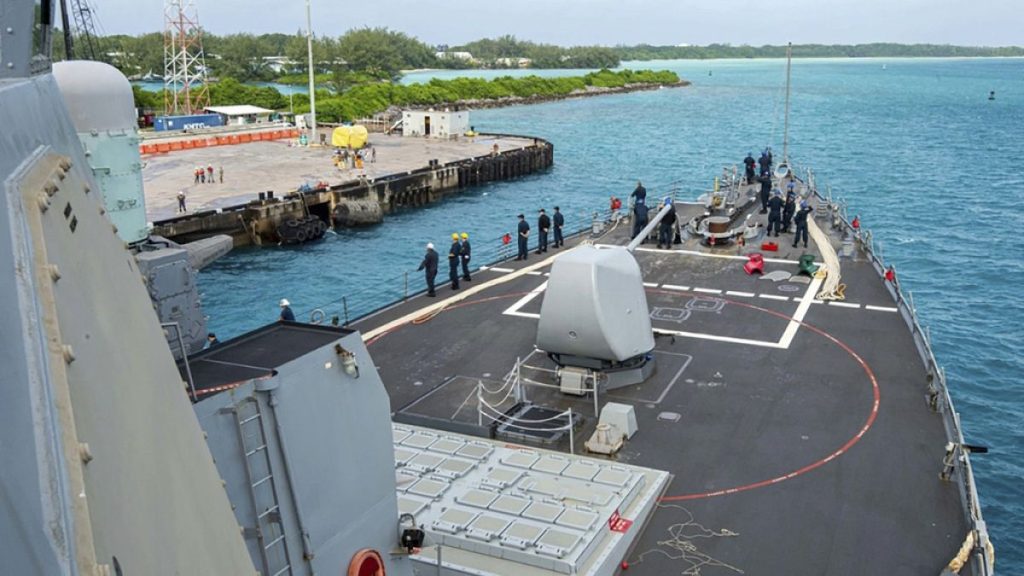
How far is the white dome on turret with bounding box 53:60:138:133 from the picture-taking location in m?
9.35

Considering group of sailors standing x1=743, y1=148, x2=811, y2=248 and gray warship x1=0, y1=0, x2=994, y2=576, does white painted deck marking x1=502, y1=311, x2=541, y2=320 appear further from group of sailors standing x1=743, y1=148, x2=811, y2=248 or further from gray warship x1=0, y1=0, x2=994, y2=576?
group of sailors standing x1=743, y1=148, x2=811, y2=248

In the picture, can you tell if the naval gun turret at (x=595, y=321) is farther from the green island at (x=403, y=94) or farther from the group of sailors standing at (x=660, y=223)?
the green island at (x=403, y=94)

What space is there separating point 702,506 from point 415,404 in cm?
565

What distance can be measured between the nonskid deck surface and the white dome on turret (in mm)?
7334

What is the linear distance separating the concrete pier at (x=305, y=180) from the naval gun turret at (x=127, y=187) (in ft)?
103

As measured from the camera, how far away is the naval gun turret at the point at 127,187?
8289 mm

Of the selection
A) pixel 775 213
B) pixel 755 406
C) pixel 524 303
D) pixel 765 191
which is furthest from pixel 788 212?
Result: pixel 755 406

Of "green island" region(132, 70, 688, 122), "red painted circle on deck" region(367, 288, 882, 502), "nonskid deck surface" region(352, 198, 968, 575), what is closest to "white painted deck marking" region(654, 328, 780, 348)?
"nonskid deck surface" region(352, 198, 968, 575)

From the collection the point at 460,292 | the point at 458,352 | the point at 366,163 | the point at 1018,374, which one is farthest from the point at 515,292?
the point at 366,163

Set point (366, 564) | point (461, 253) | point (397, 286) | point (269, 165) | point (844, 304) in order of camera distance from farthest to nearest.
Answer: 1. point (269, 165)
2. point (397, 286)
3. point (461, 253)
4. point (844, 304)
5. point (366, 564)

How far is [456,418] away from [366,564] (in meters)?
6.63

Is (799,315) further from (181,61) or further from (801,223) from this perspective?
(181,61)

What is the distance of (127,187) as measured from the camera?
1045 cm

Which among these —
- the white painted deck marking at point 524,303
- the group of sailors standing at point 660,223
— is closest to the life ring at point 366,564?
the white painted deck marking at point 524,303
